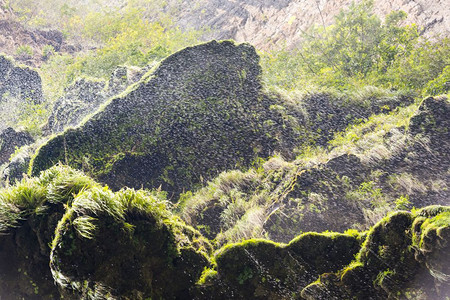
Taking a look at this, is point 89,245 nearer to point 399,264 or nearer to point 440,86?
point 399,264

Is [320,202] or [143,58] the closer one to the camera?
[320,202]

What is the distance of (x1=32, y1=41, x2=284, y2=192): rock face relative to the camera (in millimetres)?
10094

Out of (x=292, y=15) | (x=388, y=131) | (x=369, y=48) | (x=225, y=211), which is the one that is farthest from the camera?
(x=292, y=15)

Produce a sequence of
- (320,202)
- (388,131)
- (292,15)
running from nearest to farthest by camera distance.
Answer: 1. (320,202)
2. (388,131)
3. (292,15)

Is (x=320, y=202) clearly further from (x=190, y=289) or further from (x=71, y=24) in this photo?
(x=71, y=24)

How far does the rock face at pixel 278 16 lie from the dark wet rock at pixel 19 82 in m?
16.4

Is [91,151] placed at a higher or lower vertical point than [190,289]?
higher

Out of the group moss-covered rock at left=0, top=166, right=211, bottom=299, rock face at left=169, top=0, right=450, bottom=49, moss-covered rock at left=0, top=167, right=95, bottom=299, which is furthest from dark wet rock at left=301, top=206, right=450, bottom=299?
rock face at left=169, top=0, right=450, bottom=49

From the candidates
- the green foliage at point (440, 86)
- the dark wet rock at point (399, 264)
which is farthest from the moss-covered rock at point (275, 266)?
the green foliage at point (440, 86)

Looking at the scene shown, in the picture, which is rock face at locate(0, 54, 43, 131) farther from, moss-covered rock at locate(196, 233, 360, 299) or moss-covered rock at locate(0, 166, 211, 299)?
moss-covered rock at locate(196, 233, 360, 299)

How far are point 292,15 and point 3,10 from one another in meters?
28.7

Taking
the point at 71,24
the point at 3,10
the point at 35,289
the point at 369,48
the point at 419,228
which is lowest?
the point at 369,48

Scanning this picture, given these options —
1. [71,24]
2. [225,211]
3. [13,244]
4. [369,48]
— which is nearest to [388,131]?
[225,211]

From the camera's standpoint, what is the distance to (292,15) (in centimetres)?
2953
